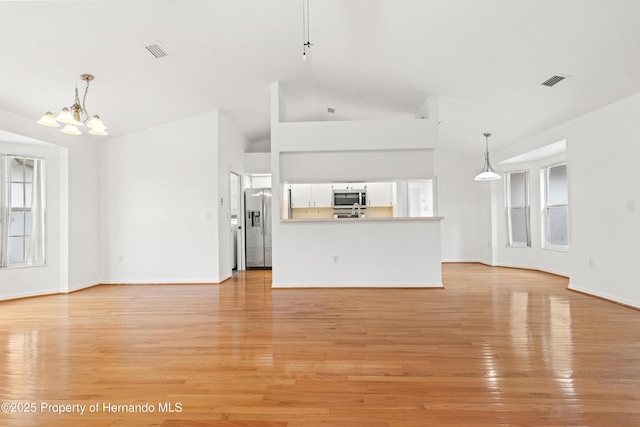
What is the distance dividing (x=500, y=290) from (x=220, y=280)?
178 inches

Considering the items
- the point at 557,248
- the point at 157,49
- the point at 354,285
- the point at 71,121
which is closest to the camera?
the point at 71,121

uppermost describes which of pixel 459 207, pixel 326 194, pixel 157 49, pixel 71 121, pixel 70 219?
pixel 157 49

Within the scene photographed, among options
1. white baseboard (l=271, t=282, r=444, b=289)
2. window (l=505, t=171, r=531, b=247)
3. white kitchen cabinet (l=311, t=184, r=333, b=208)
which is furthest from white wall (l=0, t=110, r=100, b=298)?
window (l=505, t=171, r=531, b=247)

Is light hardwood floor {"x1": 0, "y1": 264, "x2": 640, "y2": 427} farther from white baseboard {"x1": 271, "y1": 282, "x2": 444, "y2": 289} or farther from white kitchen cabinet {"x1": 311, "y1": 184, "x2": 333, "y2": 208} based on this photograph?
white kitchen cabinet {"x1": 311, "y1": 184, "x2": 333, "y2": 208}

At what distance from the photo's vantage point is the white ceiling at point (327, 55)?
3.12 meters

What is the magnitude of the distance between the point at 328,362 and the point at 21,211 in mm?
5357

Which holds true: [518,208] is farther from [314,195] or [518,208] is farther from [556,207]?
[314,195]

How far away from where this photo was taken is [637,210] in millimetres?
3887

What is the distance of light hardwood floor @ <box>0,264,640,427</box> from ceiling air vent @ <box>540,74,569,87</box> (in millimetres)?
2731

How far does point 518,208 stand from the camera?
24.2 ft

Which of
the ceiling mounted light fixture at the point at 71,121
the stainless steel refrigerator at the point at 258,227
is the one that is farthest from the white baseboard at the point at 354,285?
the ceiling mounted light fixture at the point at 71,121

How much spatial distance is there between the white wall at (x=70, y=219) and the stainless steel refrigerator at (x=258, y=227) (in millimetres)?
2884

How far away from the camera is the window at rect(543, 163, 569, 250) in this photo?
632 cm

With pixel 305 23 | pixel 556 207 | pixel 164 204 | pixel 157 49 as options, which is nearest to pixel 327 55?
pixel 305 23
